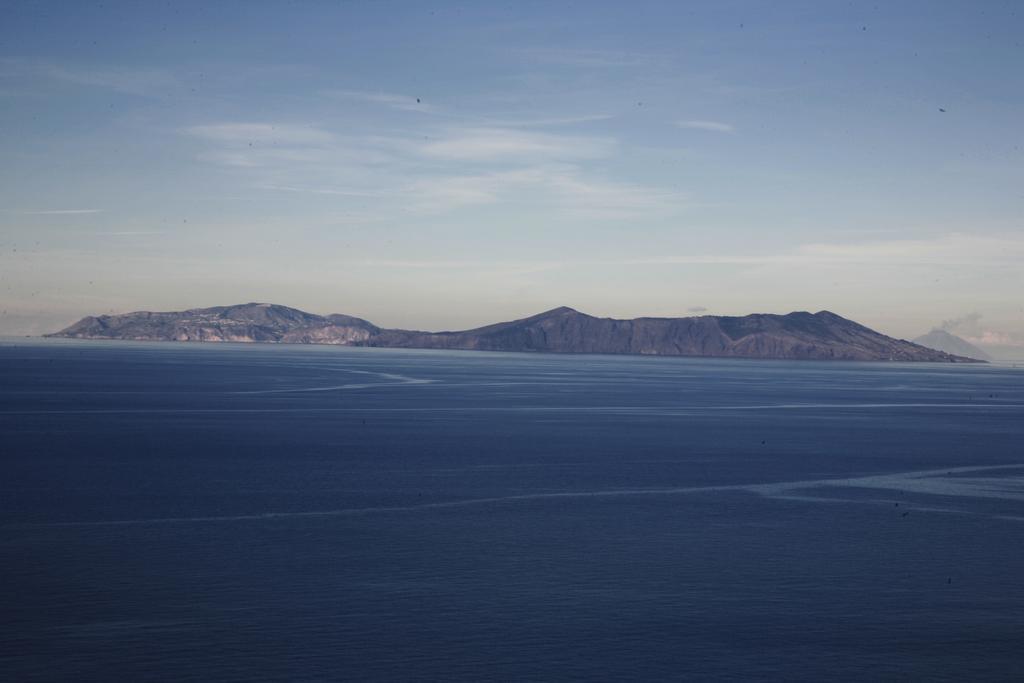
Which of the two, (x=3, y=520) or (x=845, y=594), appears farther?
(x=3, y=520)

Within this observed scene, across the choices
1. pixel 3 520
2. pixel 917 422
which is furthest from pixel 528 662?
pixel 917 422

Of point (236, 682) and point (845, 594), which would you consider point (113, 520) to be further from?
point (845, 594)

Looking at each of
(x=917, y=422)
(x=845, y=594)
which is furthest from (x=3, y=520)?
(x=917, y=422)

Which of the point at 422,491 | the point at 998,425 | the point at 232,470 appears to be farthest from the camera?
the point at 998,425

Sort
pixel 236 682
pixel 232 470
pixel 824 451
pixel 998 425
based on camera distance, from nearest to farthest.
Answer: pixel 236 682 < pixel 232 470 < pixel 824 451 < pixel 998 425

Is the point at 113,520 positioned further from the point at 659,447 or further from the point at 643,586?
the point at 659,447

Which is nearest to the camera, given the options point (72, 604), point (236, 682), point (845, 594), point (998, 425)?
point (236, 682)
